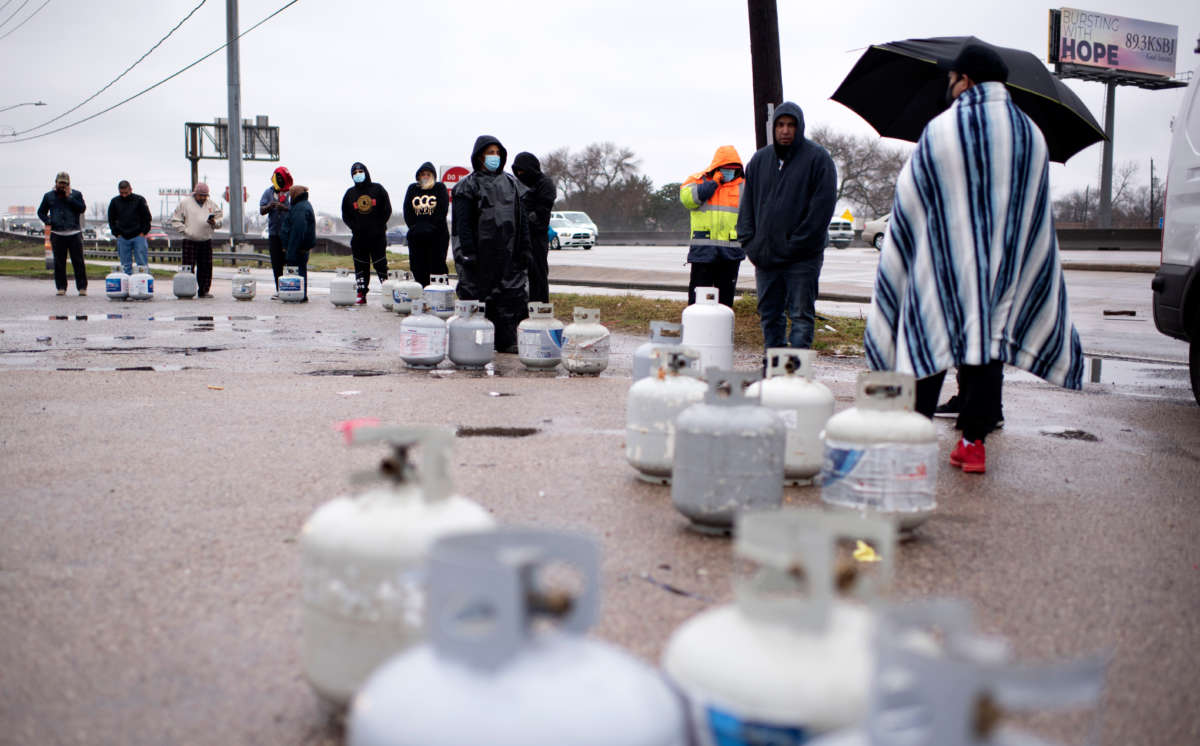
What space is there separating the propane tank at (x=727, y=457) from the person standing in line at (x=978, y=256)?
1.43 meters

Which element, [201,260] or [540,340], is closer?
[540,340]

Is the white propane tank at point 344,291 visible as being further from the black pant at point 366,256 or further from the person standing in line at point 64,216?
the person standing in line at point 64,216

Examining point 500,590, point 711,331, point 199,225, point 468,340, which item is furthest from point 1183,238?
point 199,225

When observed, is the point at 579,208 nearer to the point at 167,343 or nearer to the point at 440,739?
the point at 167,343

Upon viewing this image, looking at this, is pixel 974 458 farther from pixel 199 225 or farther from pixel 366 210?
pixel 199 225

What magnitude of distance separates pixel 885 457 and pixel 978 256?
1.60m

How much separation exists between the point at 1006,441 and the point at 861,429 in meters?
2.87

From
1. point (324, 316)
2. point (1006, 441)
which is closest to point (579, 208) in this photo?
point (324, 316)

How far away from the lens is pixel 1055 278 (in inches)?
204

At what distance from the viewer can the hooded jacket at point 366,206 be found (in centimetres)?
1642

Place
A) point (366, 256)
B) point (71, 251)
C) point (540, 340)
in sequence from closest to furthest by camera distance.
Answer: point (540, 340)
point (366, 256)
point (71, 251)

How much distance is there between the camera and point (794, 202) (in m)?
7.77

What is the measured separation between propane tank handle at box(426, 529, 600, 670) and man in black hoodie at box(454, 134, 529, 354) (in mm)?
8556

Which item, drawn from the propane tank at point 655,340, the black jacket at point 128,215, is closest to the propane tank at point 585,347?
the propane tank at point 655,340
